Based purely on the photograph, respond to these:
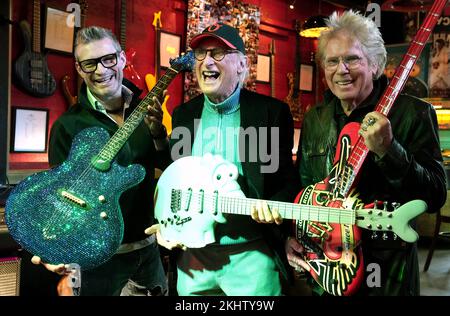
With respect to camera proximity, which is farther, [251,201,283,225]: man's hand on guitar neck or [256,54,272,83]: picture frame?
[256,54,272,83]: picture frame

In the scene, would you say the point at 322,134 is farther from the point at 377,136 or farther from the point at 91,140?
the point at 91,140

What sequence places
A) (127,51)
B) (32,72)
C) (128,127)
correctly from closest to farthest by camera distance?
(128,127) < (32,72) < (127,51)

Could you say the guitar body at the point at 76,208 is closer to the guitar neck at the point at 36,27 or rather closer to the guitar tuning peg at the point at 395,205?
the guitar tuning peg at the point at 395,205

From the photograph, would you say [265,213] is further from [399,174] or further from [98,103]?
[98,103]

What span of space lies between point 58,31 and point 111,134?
7.30 feet

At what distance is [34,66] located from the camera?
136 inches

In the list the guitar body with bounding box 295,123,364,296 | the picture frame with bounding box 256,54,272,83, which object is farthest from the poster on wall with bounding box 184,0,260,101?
the guitar body with bounding box 295,123,364,296

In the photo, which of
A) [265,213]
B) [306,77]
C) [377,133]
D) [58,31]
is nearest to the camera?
[377,133]

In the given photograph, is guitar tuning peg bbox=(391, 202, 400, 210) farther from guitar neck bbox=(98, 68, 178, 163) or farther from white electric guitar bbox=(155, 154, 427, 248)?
guitar neck bbox=(98, 68, 178, 163)

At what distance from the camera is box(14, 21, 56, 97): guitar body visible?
3.39 m

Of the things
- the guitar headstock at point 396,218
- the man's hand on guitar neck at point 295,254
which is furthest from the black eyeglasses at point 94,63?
the guitar headstock at point 396,218

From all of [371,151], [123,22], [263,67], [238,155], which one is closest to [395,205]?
[371,151]

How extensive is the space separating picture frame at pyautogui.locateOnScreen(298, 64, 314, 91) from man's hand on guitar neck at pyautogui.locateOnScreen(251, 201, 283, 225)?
386cm

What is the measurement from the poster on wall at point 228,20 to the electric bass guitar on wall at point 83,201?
2750 millimetres
